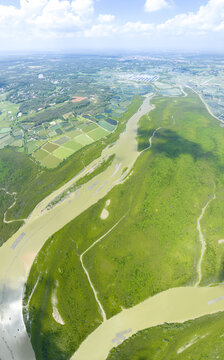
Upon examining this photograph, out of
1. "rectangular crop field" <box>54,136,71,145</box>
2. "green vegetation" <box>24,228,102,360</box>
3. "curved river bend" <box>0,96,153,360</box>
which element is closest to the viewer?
"green vegetation" <box>24,228,102,360</box>

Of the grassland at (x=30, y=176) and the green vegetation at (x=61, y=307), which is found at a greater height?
the grassland at (x=30, y=176)

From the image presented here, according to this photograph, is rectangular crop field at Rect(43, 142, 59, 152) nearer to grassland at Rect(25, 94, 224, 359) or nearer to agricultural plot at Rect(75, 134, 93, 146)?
agricultural plot at Rect(75, 134, 93, 146)

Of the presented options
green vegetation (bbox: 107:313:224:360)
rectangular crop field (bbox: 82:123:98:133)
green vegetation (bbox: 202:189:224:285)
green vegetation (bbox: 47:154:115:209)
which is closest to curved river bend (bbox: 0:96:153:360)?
green vegetation (bbox: 47:154:115:209)

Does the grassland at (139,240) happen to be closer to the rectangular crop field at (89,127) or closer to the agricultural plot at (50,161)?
the agricultural plot at (50,161)

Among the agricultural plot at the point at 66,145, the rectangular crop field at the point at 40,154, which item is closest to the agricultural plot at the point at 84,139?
the agricultural plot at the point at 66,145

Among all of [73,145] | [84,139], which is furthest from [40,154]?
[84,139]

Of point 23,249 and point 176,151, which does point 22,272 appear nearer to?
point 23,249

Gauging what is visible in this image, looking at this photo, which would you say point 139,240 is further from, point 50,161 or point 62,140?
point 62,140
